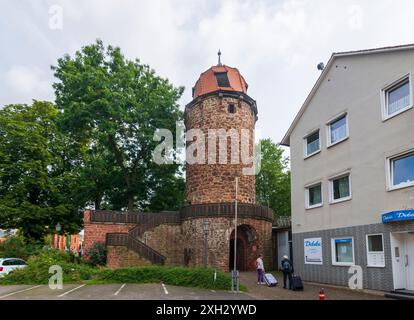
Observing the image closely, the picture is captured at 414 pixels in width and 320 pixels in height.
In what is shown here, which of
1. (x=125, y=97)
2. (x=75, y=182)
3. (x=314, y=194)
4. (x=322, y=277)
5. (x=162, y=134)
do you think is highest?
(x=125, y=97)

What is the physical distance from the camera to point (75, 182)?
31.8 meters

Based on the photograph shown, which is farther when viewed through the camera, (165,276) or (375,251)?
(165,276)

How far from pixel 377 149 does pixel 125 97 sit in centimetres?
1970

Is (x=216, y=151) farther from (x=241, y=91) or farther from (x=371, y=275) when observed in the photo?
(x=371, y=275)

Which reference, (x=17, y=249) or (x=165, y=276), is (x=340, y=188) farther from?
(x=17, y=249)

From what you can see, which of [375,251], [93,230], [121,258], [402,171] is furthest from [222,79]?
[375,251]

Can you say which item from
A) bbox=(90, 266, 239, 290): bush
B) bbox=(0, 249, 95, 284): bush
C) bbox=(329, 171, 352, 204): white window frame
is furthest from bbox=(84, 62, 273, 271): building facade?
bbox=(329, 171, 352, 204): white window frame

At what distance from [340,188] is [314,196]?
87.3 inches

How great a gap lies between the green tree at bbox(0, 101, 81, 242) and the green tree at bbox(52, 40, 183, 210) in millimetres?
2228

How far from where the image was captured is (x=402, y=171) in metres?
13.5

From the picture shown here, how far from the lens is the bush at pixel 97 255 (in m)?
23.1

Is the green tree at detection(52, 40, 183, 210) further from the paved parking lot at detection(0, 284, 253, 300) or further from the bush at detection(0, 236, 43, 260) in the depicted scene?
the paved parking lot at detection(0, 284, 253, 300)

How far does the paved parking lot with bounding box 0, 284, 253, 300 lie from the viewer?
13.4m

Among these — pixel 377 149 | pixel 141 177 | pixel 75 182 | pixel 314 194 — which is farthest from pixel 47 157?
pixel 377 149
